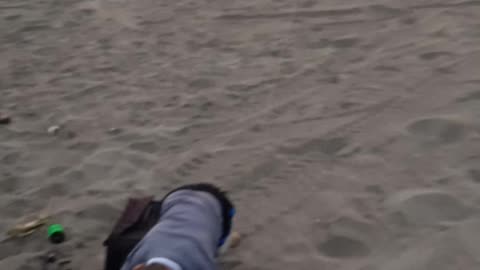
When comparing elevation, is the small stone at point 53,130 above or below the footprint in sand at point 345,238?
below

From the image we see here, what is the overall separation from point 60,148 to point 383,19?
230 cm

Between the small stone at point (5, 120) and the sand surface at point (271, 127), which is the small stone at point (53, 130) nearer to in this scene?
the sand surface at point (271, 127)

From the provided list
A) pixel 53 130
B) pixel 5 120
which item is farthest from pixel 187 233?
pixel 5 120

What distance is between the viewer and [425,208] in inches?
103

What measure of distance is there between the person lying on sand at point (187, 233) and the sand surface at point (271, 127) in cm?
27

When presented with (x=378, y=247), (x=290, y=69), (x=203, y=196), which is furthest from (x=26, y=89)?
(x=378, y=247)

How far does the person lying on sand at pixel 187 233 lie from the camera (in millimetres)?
2033


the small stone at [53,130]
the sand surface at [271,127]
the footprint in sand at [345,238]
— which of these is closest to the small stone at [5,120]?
the sand surface at [271,127]

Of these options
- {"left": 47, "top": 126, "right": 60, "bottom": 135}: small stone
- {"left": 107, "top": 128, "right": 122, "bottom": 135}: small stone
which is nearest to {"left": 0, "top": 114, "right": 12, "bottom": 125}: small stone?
{"left": 47, "top": 126, "right": 60, "bottom": 135}: small stone

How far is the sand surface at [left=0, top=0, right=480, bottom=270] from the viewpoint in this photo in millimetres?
2629

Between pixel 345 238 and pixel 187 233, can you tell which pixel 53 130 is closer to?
pixel 187 233

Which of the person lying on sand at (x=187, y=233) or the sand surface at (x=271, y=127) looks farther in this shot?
the sand surface at (x=271, y=127)

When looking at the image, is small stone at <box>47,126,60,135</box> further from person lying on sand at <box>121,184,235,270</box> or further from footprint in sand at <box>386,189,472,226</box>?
footprint in sand at <box>386,189,472,226</box>

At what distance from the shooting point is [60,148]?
3.60m
